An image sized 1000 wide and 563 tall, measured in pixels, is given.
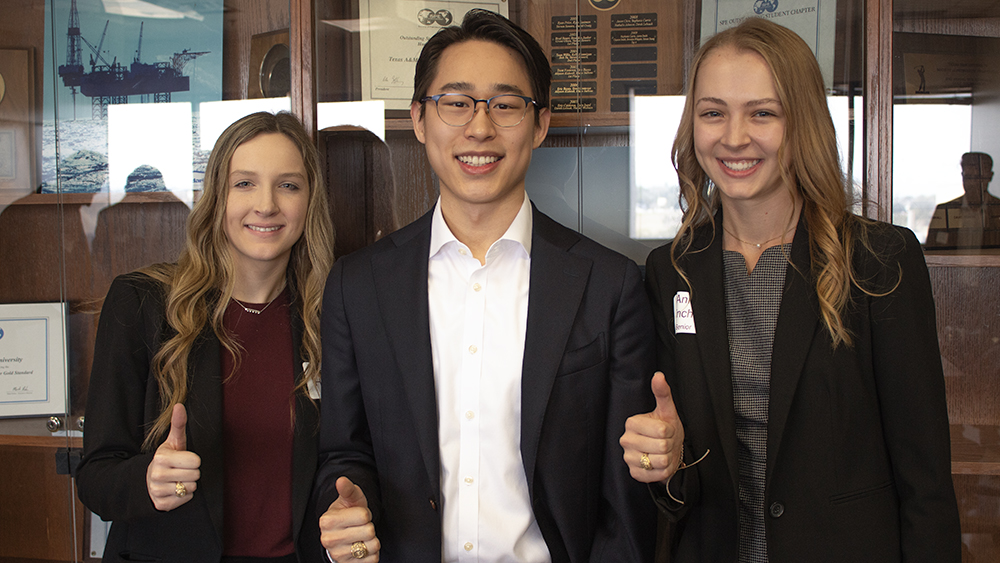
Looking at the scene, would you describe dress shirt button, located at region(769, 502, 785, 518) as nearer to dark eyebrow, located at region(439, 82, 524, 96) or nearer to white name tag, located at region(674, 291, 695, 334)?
white name tag, located at region(674, 291, 695, 334)

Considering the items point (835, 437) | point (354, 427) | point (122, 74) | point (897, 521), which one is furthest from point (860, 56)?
point (122, 74)

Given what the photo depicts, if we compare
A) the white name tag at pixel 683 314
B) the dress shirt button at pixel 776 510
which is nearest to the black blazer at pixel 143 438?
the white name tag at pixel 683 314

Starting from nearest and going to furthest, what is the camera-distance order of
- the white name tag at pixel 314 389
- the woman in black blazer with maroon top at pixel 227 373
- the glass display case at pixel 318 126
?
the woman in black blazer with maroon top at pixel 227 373, the white name tag at pixel 314 389, the glass display case at pixel 318 126

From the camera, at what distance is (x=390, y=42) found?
85.0 inches

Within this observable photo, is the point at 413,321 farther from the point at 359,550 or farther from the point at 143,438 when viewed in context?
the point at 143,438

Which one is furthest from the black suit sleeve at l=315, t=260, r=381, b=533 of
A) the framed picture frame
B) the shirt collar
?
the framed picture frame

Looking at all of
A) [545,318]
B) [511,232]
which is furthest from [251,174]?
[545,318]

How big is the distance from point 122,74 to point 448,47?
4.09ft

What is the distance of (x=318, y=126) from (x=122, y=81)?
0.69m

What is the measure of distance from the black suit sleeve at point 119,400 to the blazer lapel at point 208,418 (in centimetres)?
11

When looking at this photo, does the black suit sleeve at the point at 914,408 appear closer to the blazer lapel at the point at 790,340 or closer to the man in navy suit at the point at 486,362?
the blazer lapel at the point at 790,340

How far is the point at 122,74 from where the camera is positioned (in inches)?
86.1

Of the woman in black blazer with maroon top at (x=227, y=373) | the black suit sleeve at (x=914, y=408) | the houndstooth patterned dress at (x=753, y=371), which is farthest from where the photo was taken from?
the woman in black blazer with maroon top at (x=227, y=373)

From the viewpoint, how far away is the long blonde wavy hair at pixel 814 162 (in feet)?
4.98
